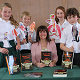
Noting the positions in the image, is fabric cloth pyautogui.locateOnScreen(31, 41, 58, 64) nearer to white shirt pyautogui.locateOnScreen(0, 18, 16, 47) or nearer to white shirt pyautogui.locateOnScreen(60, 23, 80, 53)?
white shirt pyautogui.locateOnScreen(60, 23, 80, 53)

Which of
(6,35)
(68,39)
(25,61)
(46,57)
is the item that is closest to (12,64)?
(25,61)

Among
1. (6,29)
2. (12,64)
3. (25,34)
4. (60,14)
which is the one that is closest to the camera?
(12,64)

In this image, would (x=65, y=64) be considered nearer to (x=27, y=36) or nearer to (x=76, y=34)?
(x=76, y=34)

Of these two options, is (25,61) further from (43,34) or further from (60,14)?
(60,14)

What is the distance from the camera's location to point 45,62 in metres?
1.62

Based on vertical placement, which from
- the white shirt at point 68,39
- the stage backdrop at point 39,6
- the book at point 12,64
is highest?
the stage backdrop at point 39,6

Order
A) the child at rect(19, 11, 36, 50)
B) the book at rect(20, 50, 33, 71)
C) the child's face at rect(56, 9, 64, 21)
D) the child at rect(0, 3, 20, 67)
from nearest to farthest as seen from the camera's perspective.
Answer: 1. the book at rect(20, 50, 33, 71)
2. the child at rect(0, 3, 20, 67)
3. the child at rect(19, 11, 36, 50)
4. the child's face at rect(56, 9, 64, 21)

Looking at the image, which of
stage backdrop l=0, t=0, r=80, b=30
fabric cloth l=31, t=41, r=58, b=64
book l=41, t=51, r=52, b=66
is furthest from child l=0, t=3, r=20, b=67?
stage backdrop l=0, t=0, r=80, b=30

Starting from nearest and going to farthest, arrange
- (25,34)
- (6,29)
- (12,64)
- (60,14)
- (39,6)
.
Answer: (12,64)
(6,29)
(25,34)
(60,14)
(39,6)

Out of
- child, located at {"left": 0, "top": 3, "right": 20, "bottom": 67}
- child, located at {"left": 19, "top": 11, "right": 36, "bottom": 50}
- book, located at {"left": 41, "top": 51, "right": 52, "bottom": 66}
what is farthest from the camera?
child, located at {"left": 19, "top": 11, "right": 36, "bottom": 50}

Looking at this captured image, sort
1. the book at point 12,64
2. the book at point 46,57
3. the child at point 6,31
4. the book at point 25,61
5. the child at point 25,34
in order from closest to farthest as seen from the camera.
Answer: the book at point 12,64 < the book at point 25,61 < the book at point 46,57 < the child at point 6,31 < the child at point 25,34

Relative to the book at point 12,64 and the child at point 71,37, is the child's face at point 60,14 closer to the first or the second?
the child at point 71,37

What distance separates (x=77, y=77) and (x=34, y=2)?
2.28m

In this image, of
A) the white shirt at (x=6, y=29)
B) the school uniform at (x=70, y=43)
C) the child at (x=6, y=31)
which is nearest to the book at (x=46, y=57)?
the school uniform at (x=70, y=43)
